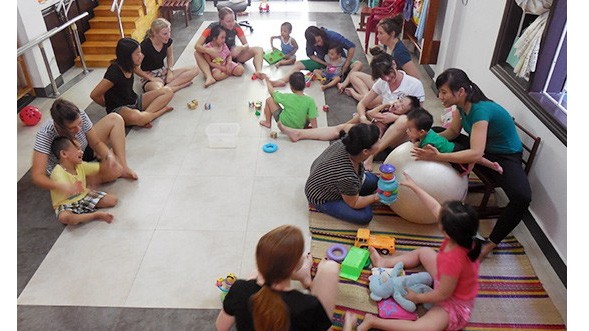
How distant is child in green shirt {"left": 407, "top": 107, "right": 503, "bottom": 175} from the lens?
3.06 meters

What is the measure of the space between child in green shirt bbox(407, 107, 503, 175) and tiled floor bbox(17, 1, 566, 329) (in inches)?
31.0

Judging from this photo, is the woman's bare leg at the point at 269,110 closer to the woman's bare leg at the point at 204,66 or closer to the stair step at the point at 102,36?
the woman's bare leg at the point at 204,66

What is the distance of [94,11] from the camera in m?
6.63

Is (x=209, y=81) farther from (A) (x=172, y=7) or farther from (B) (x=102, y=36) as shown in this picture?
(A) (x=172, y=7)

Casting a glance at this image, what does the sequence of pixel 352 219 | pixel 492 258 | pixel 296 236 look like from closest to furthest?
1. pixel 296 236
2. pixel 492 258
3. pixel 352 219

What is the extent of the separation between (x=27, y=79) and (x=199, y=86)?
202 cm

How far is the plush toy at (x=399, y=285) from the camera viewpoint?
2.59 meters

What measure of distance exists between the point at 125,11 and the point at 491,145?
6024 millimetres

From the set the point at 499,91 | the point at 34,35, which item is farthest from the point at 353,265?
the point at 34,35

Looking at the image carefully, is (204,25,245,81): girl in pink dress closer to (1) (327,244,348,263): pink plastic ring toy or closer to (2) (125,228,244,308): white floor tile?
(2) (125,228,244,308): white floor tile

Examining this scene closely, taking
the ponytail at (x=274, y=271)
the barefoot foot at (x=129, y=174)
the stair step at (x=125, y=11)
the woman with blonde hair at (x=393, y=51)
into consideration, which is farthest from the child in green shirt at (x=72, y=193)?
the stair step at (x=125, y=11)

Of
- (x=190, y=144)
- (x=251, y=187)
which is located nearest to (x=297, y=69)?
(x=190, y=144)

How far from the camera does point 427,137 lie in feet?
10.4
